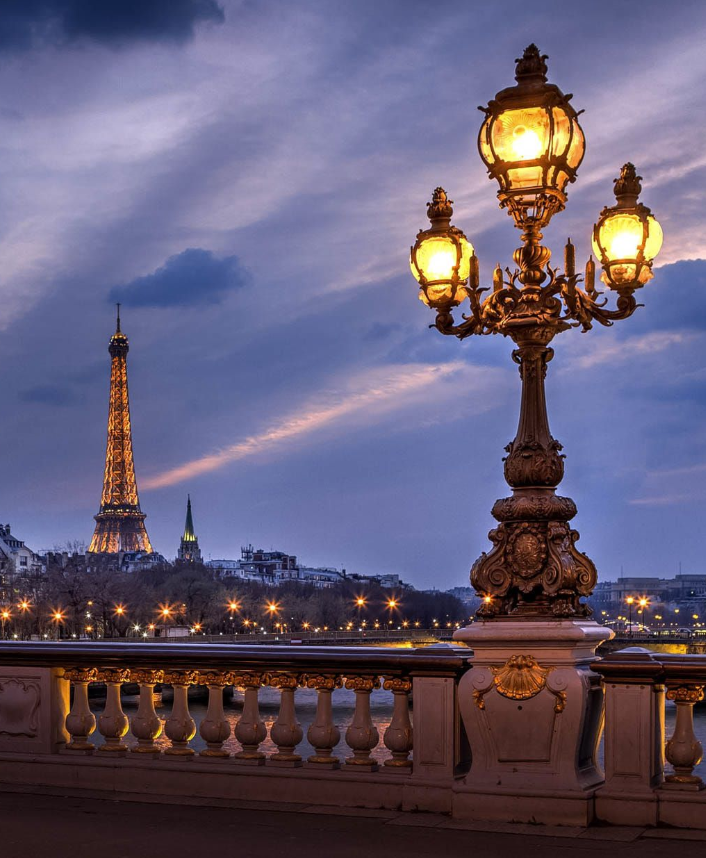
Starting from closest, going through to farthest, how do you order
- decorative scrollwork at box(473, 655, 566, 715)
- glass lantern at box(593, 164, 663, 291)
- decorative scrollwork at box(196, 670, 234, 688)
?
1. decorative scrollwork at box(473, 655, 566, 715)
2. glass lantern at box(593, 164, 663, 291)
3. decorative scrollwork at box(196, 670, 234, 688)

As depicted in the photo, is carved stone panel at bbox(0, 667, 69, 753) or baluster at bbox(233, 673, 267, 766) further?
carved stone panel at bbox(0, 667, 69, 753)

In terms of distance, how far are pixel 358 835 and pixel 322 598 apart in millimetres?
176474

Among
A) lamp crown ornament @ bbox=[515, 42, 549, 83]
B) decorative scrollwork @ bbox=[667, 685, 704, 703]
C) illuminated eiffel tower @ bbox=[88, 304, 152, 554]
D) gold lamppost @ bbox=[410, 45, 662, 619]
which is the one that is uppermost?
illuminated eiffel tower @ bbox=[88, 304, 152, 554]

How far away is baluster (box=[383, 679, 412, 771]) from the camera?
33.2ft

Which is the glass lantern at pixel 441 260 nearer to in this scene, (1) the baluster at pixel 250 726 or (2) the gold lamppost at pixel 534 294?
(2) the gold lamppost at pixel 534 294

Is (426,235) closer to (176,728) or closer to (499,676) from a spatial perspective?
(499,676)

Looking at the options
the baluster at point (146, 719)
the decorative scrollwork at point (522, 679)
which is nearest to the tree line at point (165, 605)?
the baluster at point (146, 719)

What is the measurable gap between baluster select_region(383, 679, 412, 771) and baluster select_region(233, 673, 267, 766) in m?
1.04

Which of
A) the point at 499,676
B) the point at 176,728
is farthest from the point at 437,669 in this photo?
the point at 176,728

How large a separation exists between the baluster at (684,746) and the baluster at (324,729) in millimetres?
2371

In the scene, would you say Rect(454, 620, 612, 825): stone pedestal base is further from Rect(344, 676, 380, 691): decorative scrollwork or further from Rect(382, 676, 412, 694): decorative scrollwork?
Rect(344, 676, 380, 691): decorative scrollwork

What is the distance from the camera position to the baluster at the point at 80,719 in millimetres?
11461

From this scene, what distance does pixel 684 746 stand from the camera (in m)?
9.36

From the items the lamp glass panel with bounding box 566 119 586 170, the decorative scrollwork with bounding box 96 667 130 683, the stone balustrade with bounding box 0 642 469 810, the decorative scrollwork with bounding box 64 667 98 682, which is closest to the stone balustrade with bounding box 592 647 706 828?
the stone balustrade with bounding box 0 642 469 810
